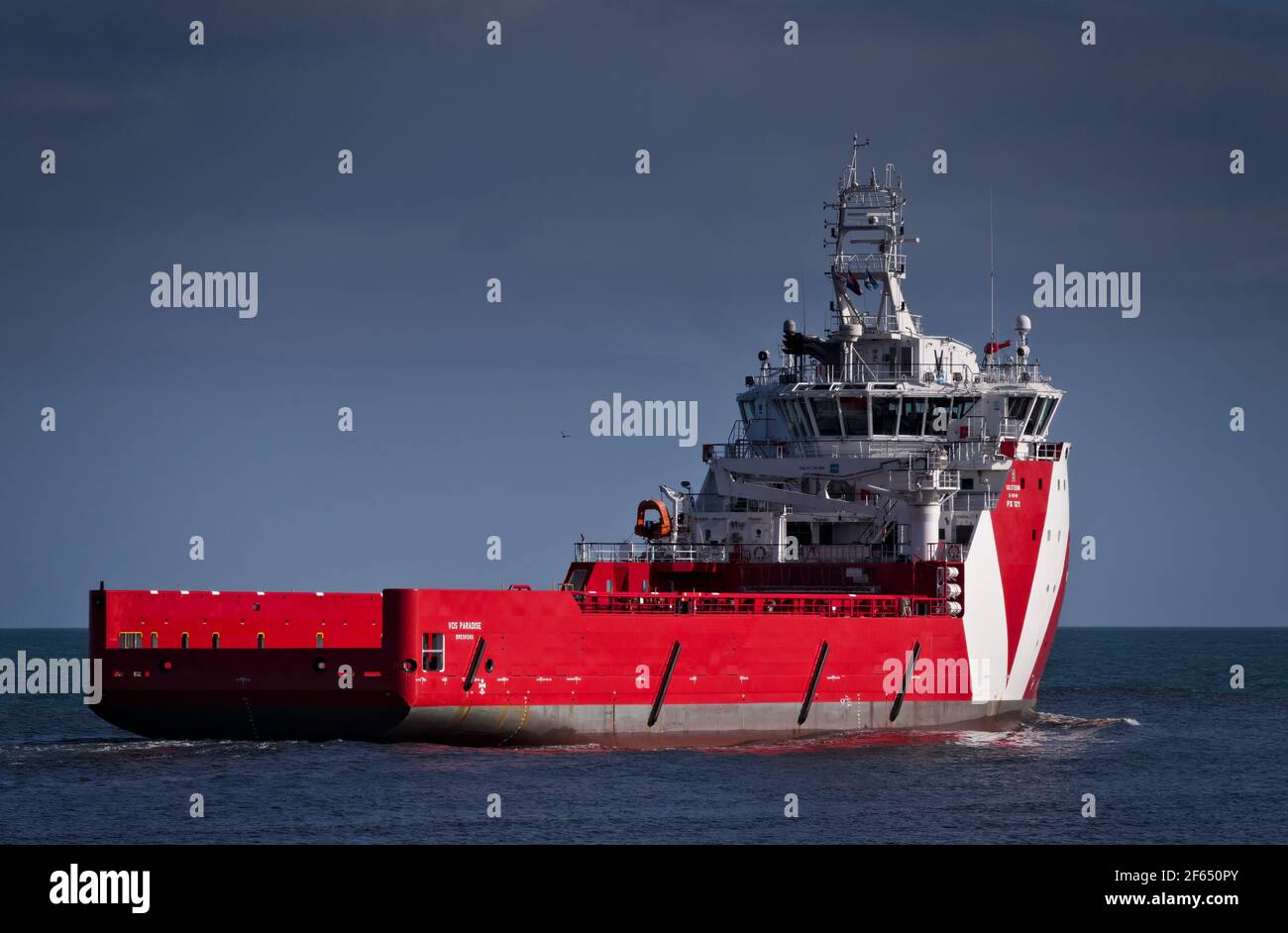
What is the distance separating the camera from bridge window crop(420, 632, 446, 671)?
3334cm

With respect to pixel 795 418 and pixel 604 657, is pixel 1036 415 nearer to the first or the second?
pixel 795 418

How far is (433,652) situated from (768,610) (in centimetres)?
837

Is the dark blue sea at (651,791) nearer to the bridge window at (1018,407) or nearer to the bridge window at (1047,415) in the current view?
the bridge window at (1018,407)

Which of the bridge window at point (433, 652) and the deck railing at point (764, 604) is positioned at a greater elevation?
the deck railing at point (764, 604)

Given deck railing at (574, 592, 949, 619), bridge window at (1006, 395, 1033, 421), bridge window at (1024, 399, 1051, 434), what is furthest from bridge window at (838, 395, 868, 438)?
deck railing at (574, 592, 949, 619)

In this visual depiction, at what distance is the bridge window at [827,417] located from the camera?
1718 inches

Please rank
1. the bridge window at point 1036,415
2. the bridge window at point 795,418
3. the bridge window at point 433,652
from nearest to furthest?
the bridge window at point 433,652 < the bridge window at point 795,418 < the bridge window at point 1036,415

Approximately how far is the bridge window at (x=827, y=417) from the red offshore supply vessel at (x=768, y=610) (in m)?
0.06

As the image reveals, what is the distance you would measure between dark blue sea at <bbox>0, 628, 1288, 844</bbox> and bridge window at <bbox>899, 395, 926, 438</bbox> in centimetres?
710

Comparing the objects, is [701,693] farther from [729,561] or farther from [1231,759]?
[1231,759]

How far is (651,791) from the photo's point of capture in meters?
30.8

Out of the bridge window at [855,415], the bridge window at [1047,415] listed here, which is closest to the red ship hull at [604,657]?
the bridge window at [1047,415]

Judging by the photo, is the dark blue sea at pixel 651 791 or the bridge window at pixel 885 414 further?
the bridge window at pixel 885 414

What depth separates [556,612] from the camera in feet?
114
